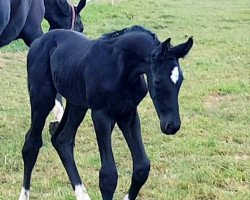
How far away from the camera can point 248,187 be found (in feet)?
15.8

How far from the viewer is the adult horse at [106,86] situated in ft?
11.1

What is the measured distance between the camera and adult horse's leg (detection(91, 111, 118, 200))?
148 inches

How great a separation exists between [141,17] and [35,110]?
37.1 ft

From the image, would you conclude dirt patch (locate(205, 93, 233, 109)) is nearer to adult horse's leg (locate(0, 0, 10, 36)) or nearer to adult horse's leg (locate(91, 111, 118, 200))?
adult horse's leg (locate(0, 0, 10, 36))

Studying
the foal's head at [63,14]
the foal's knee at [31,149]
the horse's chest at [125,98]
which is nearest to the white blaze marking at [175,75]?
the horse's chest at [125,98]

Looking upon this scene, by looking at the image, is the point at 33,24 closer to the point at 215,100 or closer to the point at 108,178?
the point at 215,100

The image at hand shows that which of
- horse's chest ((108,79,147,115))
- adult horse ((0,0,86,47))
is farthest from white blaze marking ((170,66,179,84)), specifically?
adult horse ((0,0,86,47))

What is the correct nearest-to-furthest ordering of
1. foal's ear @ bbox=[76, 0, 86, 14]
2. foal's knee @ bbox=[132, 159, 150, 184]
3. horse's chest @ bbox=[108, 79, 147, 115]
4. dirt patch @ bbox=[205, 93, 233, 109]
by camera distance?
horse's chest @ bbox=[108, 79, 147, 115]
foal's knee @ bbox=[132, 159, 150, 184]
foal's ear @ bbox=[76, 0, 86, 14]
dirt patch @ bbox=[205, 93, 233, 109]

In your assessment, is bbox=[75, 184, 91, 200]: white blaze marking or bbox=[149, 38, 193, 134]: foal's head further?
bbox=[75, 184, 91, 200]: white blaze marking

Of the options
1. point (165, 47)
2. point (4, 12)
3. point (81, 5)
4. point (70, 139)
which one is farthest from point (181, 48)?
point (81, 5)

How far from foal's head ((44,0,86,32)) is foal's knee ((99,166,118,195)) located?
375 centimetres

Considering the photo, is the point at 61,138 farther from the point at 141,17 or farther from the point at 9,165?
the point at 141,17

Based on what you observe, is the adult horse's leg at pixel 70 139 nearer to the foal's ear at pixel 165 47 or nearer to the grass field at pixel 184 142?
the grass field at pixel 184 142

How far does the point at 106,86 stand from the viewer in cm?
372
